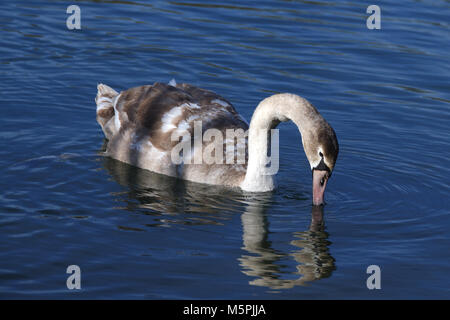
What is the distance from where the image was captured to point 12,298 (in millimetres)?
8469

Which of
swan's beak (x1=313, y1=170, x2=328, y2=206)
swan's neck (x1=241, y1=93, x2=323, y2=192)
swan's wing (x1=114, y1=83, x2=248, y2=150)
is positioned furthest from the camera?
swan's wing (x1=114, y1=83, x2=248, y2=150)

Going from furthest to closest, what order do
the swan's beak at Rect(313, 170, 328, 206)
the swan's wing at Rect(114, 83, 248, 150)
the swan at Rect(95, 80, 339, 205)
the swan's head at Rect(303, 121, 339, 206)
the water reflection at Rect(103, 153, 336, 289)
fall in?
the swan's wing at Rect(114, 83, 248, 150), the swan at Rect(95, 80, 339, 205), the swan's beak at Rect(313, 170, 328, 206), the swan's head at Rect(303, 121, 339, 206), the water reflection at Rect(103, 153, 336, 289)

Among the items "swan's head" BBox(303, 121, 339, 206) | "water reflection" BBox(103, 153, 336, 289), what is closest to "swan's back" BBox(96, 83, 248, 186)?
"water reflection" BBox(103, 153, 336, 289)

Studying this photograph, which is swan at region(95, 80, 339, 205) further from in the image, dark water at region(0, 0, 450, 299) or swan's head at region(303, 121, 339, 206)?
dark water at region(0, 0, 450, 299)

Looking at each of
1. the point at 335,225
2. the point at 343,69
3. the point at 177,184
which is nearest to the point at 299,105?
the point at 335,225

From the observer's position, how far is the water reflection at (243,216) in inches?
372

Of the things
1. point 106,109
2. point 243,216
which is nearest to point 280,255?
point 243,216

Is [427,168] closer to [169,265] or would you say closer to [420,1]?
[169,265]

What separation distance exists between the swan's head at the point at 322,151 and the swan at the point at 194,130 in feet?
0.06

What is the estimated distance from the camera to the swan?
11.3 meters

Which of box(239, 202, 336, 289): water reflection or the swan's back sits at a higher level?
the swan's back

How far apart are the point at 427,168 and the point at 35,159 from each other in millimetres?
5985

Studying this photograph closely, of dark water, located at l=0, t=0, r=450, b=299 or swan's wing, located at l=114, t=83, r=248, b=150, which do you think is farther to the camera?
swan's wing, located at l=114, t=83, r=248, b=150
